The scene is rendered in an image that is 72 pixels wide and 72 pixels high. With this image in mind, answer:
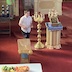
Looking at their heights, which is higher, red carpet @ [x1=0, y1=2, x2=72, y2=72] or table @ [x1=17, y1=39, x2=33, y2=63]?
table @ [x1=17, y1=39, x2=33, y2=63]

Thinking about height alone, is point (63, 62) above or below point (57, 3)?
below

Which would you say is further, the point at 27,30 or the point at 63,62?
the point at 27,30

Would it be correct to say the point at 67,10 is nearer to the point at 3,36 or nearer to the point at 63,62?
the point at 3,36

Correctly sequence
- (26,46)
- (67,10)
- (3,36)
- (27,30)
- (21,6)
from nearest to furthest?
1. (26,46)
2. (27,30)
3. (3,36)
4. (21,6)
5. (67,10)

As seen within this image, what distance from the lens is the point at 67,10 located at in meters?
12.6

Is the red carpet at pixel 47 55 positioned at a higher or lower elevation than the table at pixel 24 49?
lower

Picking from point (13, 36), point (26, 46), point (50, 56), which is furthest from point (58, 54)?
point (13, 36)

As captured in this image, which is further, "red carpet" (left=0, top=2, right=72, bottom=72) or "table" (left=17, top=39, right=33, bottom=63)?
"red carpet" (left=0, top=2, right=72, bottom=72)

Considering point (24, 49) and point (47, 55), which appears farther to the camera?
point (47, 55)

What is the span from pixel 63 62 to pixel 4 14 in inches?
123

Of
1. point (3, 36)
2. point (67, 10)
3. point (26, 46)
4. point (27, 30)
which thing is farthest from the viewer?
point (67, 10)

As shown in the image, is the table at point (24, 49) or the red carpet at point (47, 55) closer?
the table at point (24, 49)

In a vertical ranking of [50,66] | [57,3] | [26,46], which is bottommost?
[50,66]

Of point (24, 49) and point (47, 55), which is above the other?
point (24, 49)
